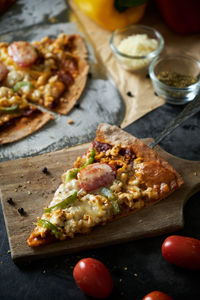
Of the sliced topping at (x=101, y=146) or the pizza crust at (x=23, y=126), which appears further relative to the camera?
the pizza crust at (x=23, y=126)

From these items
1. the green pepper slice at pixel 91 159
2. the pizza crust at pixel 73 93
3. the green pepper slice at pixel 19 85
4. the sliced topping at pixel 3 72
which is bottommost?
the pizza crust at pixel 73 93

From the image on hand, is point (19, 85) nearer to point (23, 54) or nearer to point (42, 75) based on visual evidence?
point (42, 75)

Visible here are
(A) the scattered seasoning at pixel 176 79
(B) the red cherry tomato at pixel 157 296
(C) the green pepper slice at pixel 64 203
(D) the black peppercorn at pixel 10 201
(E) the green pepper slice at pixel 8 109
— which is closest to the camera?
(B) the red cherry tomato at pixel 157 296

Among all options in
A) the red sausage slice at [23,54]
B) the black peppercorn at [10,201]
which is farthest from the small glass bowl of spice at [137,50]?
the black peppercorn at [10,201]

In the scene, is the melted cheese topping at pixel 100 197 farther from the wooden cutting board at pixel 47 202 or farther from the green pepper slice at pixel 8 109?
the green pepper slice at pixel 8 109

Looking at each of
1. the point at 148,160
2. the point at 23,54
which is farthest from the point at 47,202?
the point at 23,54

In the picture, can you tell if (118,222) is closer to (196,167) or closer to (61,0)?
(196,167)

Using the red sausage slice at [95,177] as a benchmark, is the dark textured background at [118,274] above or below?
below
